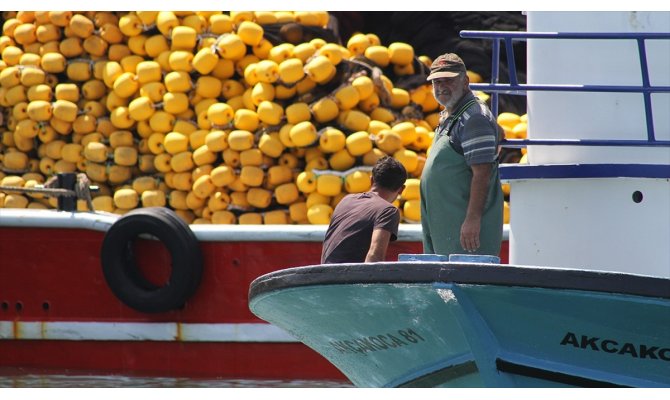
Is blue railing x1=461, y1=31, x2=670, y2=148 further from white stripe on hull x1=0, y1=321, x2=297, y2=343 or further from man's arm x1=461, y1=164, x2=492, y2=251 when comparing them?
white stripe on hull x1=0, y1=321, x2=297, y2=343

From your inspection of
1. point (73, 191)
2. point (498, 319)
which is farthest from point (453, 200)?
point (73, 191)

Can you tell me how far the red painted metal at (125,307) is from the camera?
294 inches

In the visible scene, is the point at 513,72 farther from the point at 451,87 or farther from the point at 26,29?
the point at 26,29

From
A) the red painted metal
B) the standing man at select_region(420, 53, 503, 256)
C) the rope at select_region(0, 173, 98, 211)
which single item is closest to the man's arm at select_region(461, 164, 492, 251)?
the standing man at select_region(420, 53, 503, 256)

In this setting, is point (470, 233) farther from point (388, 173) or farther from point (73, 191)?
point (73, 191)

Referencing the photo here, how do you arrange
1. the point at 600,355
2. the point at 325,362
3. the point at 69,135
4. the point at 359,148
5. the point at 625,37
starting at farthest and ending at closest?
the point at 69,135 → the point at 359,148 → the point at 325,362 → the point at 625,37 → the point at 600,355

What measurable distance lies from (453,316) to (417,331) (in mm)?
205

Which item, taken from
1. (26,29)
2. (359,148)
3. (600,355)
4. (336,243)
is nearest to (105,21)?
(26,29)

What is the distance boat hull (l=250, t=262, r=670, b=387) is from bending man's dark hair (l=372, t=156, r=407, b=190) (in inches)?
37.8

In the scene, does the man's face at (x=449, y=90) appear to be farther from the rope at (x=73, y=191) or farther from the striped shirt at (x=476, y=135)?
the rope at (x=73, y=191)

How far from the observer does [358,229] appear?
5105mm

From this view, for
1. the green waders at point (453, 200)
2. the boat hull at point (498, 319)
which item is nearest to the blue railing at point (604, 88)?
the green waders at point (453, 200)

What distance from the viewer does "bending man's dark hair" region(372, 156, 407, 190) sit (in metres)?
5.24

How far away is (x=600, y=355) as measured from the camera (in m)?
4.01
